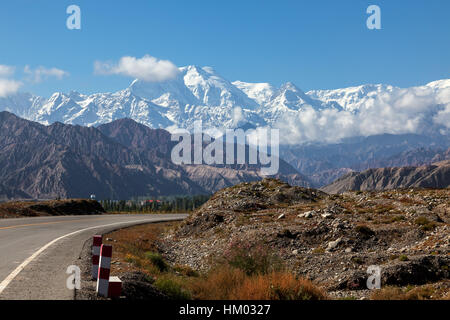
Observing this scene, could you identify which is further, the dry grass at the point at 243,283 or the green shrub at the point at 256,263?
the green shrub at the point at 256,263

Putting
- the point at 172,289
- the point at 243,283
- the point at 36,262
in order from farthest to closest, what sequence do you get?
the point at 36,262, the point at 243,283, the point at 172,289

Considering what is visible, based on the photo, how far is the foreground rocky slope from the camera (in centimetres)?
1723

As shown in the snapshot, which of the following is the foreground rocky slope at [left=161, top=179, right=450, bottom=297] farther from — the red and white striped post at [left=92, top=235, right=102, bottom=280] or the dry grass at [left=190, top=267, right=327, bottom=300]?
the red and white striped post at [left=92, top=235, right=102, bottom=280]

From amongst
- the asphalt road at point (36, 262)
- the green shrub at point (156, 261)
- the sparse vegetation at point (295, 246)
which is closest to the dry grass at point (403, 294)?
the sparse vegetation at point (295, 246)

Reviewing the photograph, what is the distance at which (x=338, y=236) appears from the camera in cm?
2638

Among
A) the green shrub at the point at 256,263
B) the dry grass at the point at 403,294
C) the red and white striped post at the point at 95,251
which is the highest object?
the red and white striped post at the point at 95,251

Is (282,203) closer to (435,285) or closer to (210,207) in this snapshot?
(210,207)

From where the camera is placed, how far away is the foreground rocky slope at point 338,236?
17.2m

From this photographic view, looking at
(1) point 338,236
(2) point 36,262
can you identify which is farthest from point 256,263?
(1) point 338,236

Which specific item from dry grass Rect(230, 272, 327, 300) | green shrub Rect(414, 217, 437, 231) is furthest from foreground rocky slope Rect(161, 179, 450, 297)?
dry grass Rect(230, 272, 327, 300)

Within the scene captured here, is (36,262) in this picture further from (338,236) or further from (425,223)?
(425,223)

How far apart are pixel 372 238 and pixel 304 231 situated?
13.6ft

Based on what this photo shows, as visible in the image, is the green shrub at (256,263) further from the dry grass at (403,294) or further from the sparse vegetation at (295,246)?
the dry grass at (403,294)
